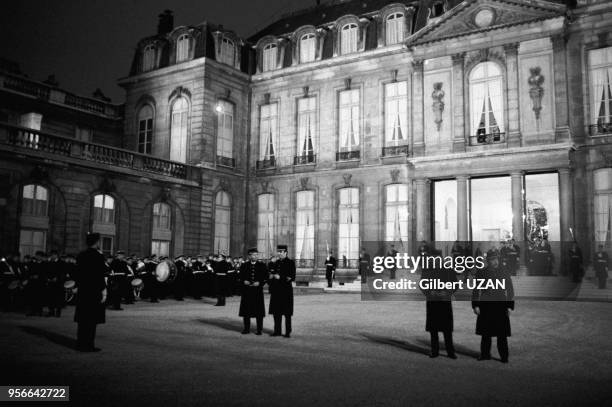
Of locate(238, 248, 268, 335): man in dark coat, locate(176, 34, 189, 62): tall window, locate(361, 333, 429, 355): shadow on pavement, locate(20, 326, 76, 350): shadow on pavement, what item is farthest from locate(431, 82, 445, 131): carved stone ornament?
locate(20, 326, 76, 350): shadow on pavement

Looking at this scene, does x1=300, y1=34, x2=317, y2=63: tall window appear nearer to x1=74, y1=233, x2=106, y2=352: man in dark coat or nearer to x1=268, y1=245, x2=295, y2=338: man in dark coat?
x1=268, y1=245, x2=295, y2=338: man in dark coat

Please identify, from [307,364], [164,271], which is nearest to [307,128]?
[164,271]

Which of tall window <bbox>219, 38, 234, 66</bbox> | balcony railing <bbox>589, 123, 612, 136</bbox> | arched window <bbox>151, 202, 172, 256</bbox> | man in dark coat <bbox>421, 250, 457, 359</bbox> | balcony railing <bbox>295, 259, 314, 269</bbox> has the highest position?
tall window <bbox>219, 38, 234, 66</bbox>

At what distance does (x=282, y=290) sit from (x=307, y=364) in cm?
312

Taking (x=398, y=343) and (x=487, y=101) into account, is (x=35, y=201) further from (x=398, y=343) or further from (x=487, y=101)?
(x=487, y=101)

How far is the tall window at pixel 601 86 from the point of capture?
22781 millimetres

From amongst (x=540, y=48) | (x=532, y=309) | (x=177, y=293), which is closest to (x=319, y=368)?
(x=532, y=309)

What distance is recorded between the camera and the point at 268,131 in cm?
3072

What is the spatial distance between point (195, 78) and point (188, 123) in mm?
2307

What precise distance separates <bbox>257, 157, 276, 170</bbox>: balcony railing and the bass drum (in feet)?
40.9

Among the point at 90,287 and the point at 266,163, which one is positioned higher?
the point at 266,163

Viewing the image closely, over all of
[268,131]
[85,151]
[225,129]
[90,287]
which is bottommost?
[90,287]

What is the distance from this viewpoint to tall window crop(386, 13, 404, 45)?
2706cm

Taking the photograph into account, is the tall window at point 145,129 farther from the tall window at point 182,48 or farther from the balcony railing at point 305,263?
the balcony railing at point 305,263
